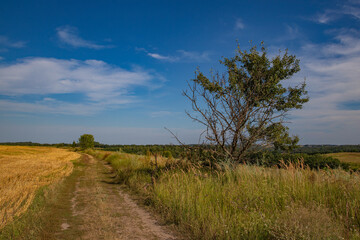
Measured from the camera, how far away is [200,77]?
44.2ft

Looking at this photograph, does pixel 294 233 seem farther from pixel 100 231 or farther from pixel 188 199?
pixel 100 231

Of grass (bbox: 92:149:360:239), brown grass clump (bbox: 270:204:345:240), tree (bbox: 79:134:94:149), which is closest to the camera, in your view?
brown grass clump (bbox: 270:204:345:240)

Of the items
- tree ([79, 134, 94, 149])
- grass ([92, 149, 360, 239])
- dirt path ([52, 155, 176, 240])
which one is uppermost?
tree ([79, 134, 94, 149])

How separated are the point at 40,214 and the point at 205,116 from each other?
652 cm

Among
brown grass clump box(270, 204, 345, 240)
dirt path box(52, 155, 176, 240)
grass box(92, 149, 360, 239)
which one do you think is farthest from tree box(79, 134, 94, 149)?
brown grass clump box(270, 204, 345, 240)

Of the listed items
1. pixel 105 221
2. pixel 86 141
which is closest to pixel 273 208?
pixel 105 221

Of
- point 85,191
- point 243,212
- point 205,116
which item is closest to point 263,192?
point 243,212

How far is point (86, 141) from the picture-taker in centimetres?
9062

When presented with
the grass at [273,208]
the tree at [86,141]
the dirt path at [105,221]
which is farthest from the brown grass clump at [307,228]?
the tree at [86,141]

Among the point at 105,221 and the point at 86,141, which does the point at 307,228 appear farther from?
A: the point at 86,141

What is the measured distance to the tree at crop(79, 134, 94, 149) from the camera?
89938 millimetres

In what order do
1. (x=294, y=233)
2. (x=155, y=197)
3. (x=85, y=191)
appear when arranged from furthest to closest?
(x=85, y=191) < (x=155, y=197) < (x=294, y=233)

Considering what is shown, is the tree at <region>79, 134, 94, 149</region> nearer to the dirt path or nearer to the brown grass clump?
the dirt path

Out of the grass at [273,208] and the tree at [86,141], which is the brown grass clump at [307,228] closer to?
the grass at [273,208]
